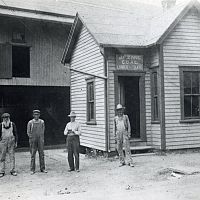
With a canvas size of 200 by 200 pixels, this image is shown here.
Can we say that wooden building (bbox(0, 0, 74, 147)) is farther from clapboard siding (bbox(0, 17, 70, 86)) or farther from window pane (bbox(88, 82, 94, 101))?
window pane (bbox(88, 82, 94, 101))

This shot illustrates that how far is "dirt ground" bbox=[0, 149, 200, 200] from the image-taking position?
7894 mm

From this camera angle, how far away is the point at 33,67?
712 inches

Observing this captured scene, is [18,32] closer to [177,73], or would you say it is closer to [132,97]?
[132,97]

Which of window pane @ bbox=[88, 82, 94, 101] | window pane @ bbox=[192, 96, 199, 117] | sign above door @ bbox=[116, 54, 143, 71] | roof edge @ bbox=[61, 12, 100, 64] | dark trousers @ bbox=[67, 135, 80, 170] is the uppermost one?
roof edge @ bbox=[61, 12, 100, 64]

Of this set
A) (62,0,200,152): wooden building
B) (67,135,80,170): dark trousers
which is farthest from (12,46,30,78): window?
(67,135,80,170): dark trousers

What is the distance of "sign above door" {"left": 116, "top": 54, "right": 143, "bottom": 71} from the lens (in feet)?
45.1

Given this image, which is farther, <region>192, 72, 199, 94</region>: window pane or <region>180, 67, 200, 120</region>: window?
<region>192, 72, 199, 94</region>: window pane

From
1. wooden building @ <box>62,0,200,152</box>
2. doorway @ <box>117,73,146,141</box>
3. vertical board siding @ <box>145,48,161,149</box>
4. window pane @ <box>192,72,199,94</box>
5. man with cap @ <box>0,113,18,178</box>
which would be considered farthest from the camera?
doorway @ <box>117,73,146,141</box>

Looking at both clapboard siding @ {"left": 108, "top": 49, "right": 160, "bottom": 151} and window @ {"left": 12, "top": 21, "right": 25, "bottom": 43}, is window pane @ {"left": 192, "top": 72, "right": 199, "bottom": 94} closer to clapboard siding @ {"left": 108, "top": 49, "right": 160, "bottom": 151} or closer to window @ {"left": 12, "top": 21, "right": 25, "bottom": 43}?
clapboard siding @ {"left": 108, "top": 49, "right": 160, "bottom": 151}

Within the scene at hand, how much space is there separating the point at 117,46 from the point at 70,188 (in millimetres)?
6057

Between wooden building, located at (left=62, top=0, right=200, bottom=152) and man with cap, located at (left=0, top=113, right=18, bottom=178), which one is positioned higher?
wooden building, located at (left=62, top=0, right=200, bottom=152)

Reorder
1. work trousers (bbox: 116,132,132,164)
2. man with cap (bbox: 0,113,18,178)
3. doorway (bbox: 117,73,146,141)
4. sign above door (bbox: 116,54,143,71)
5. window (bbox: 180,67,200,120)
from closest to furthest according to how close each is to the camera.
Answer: man with cap (bbox: 0,113,18,178) → work trousers (bbox: 116,132,132,164) → sign above door (bbox: 116,54,143,71) → window (bbox: 180,67,200,120) → doorway (bbox: 117,73,146,141)

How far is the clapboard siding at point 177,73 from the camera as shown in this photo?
1374 centimetres

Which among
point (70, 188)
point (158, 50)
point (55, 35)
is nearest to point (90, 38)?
point (158, 50)
